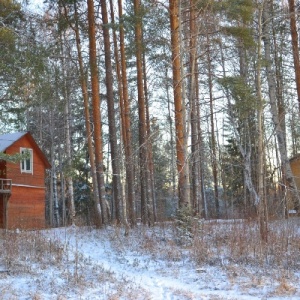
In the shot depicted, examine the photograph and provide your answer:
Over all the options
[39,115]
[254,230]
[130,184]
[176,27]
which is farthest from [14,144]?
[254,230]

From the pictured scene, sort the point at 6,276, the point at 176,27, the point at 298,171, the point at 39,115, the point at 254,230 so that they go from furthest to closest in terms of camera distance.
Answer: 1. the point at 39,115
2. the point at 298,171
3. the point at 176,27
4. the point at 254,230
5. the point at 6,276

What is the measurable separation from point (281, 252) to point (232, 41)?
21.8ft

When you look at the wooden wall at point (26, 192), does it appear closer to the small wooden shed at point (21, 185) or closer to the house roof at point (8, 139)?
the small wooden shed at point (21, 185)

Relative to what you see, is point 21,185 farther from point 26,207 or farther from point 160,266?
point 160,266

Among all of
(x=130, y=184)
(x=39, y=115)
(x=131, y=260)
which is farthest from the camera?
(x=39, y=115)

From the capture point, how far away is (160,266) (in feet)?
30.3

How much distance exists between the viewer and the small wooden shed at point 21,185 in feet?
74.9

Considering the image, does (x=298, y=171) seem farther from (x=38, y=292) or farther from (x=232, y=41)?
(x=38, y=292)

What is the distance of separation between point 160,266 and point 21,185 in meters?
16.5

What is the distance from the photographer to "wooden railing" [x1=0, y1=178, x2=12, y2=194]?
22247mm

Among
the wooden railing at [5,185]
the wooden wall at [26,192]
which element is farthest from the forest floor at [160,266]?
the wooden wall at [26,192]

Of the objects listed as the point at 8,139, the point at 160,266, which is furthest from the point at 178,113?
the point at 8,139

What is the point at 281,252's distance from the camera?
30.5 ft

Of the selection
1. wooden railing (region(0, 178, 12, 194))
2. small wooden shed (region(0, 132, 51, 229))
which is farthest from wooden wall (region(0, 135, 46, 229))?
wooden railing (region(0, 178, 12, 194))
